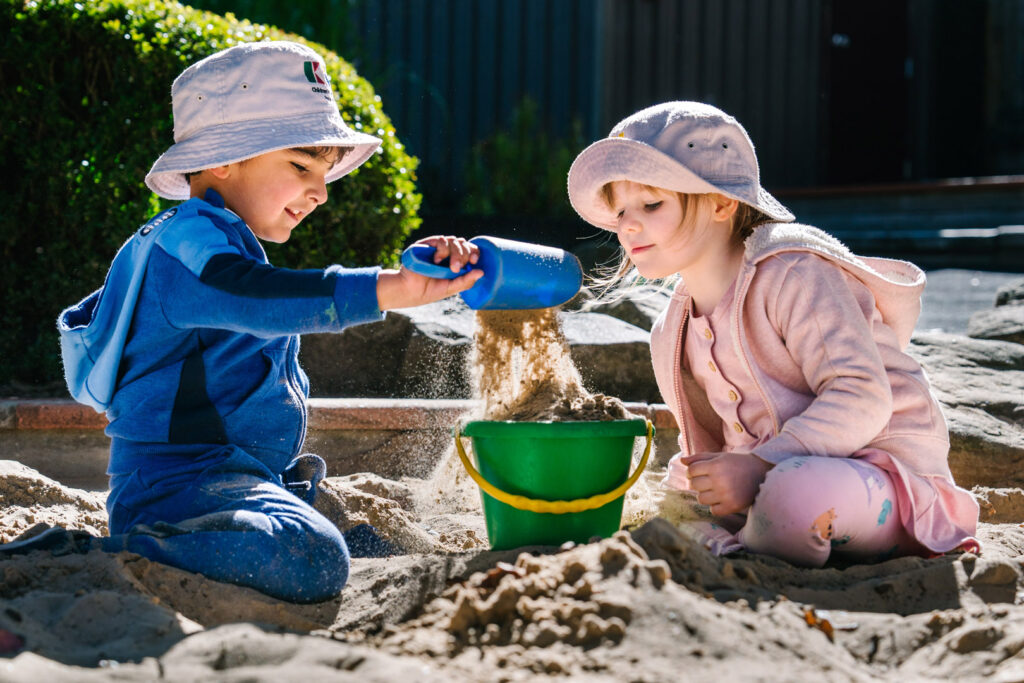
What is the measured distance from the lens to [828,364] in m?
2.39

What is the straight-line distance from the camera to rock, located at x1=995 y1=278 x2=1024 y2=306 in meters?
5.07

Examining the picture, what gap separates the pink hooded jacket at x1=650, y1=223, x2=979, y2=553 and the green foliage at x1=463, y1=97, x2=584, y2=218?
4.48 metres

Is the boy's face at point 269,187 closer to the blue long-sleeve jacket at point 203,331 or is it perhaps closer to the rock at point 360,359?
the blue long-sleeve jacket at point 203,331

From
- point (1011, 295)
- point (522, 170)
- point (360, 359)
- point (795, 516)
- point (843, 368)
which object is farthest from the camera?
point (522, 170)

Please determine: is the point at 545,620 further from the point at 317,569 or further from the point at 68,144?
the point at 68,144

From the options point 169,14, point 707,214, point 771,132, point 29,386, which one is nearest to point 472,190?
point 771,132

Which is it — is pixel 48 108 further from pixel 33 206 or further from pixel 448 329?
pixel 448 329

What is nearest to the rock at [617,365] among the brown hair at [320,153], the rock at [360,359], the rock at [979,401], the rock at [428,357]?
A: the rock at [428,357]

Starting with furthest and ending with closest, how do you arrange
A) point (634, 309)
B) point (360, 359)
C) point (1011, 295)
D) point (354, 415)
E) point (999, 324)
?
point (1011, 295)
point (999, 324)
point (634, 309)
point (360, 359)
point (354, 415)

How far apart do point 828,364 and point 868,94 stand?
8165 millimetres

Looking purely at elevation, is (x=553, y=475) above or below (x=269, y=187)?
below

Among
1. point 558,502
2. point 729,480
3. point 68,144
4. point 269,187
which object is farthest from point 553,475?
point 68,144

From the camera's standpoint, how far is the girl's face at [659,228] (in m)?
2.59

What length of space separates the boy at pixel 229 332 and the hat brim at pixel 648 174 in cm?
47
